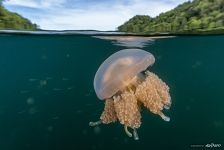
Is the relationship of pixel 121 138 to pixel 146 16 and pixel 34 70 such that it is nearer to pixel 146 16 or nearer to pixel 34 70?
pixel 34 70

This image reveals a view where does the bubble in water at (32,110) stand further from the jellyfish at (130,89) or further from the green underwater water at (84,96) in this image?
the jellyfish at (130,89)

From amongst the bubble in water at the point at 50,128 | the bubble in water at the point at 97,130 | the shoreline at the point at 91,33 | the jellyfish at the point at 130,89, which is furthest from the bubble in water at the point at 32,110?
the jellyfish at the point at 130,89

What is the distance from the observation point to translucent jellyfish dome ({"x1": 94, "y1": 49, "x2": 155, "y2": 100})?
7.26 metres

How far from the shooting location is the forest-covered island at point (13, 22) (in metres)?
7.81

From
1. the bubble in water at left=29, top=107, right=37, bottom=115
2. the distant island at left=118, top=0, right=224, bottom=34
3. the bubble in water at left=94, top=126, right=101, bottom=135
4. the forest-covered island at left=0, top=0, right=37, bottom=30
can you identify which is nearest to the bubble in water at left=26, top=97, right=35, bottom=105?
the bubble in water at left=29, top=107, right=37, bottom=115

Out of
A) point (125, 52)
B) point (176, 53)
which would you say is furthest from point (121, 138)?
point (125, 52)

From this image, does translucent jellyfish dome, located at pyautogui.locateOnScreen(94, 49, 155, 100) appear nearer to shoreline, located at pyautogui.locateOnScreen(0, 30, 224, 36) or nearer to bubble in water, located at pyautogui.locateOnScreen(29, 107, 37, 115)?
shoreline, located at pyautogui.locateOnScreen(0, 30, 224, 36)

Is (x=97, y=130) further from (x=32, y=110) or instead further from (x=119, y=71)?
(x=119, y=71)

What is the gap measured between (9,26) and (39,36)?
1809mm

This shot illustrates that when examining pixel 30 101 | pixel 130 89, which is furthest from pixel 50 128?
pixel 130 89

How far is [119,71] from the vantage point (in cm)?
734

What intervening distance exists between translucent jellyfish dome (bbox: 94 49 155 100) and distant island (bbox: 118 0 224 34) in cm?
79

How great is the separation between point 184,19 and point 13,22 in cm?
368

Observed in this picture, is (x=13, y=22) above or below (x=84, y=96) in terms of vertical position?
above
